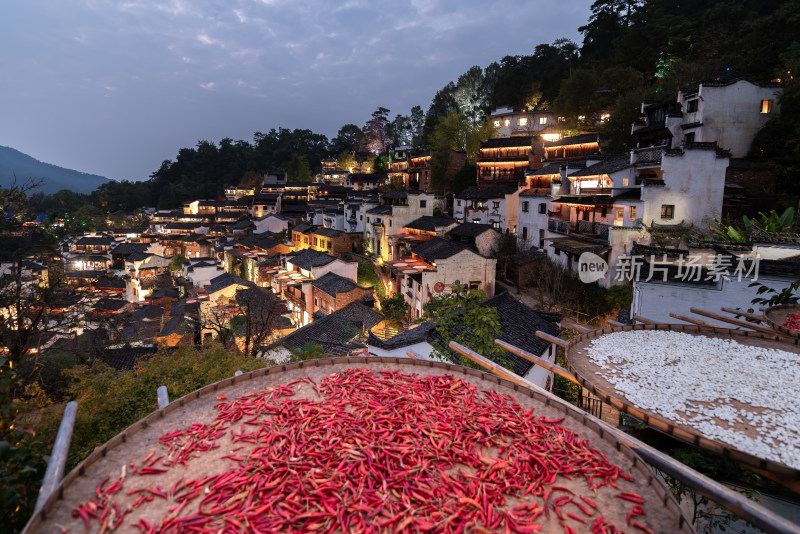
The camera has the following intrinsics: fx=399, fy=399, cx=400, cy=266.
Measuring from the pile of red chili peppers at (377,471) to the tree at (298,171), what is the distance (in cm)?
7563

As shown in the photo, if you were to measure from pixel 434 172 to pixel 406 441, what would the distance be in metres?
46.4

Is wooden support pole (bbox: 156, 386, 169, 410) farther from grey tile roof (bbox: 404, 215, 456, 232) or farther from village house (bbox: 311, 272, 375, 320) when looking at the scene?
grey tile roof (bbox: 404, 215, 456, 232)

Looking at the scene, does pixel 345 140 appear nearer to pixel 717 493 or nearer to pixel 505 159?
pixel 505 159

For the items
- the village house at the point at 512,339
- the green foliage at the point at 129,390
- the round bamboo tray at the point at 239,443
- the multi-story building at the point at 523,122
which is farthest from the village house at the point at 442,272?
the multi-story building at the point at 523,122

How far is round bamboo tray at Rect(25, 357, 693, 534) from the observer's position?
249cm

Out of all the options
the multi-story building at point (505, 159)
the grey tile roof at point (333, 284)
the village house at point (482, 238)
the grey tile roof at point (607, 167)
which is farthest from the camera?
the multi-story building at point (505, 159)

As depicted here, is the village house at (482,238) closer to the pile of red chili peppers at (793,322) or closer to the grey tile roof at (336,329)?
the grey tile roof at (336,329)

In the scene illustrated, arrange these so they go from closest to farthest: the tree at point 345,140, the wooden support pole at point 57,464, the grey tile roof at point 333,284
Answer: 1. the wooden support pole at point 57,464
2. the grey tile roof at point 333,284
3. the tree at point 345,140

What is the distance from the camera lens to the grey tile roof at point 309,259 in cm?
3216

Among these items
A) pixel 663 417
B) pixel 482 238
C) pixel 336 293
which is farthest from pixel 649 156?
pixel 663 417

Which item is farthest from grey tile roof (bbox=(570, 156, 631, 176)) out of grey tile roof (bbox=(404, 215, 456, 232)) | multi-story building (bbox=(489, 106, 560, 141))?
multi-story building (bbox=(489, 106, 560, 141))

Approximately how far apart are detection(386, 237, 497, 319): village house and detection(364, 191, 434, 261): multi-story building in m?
6.88

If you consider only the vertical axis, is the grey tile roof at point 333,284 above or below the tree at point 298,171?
below

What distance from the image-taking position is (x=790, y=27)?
2733 cm
